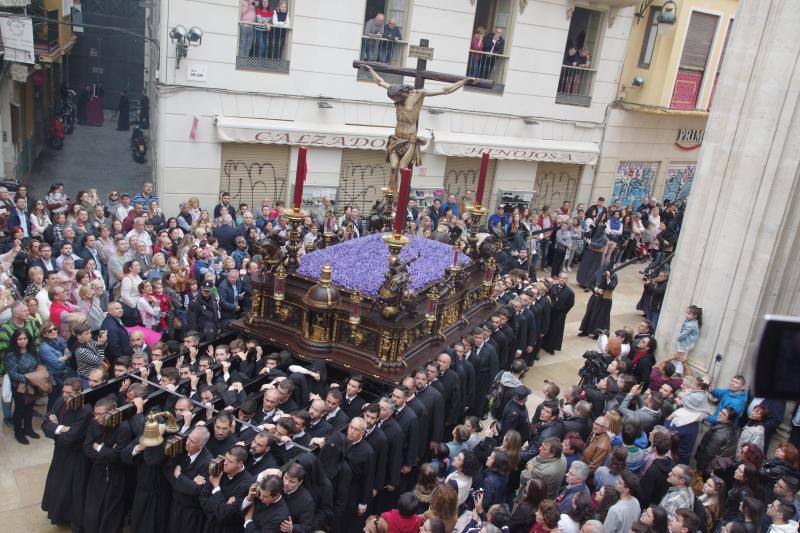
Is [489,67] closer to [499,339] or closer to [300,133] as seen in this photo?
[300,133]

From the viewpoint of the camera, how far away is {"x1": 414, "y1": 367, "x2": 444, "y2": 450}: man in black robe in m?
8.05

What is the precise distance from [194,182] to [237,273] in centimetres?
604

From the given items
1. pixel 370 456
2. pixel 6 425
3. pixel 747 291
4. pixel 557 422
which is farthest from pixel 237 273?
pixel 747 291

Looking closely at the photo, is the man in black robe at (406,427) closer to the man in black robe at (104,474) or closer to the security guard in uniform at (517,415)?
the security guard in uniform at (517,415)

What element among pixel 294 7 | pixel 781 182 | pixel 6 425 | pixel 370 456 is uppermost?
pixel 294 7

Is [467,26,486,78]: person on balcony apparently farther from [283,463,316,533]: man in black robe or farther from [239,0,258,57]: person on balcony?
[283,463,316,533]: man in black robe

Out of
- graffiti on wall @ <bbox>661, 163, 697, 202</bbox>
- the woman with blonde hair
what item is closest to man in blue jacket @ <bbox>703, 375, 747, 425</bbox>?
the woman with blonde hair

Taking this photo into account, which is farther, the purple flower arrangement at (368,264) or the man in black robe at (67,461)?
the purple flower arrangement at (368,264)

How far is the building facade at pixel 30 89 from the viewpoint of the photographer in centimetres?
1502

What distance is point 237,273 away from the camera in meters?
10.4

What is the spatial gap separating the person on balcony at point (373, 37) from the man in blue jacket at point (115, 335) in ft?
33.4

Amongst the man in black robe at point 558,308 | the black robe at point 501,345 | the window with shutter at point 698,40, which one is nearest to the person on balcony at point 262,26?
the man in black robe at point 558,308

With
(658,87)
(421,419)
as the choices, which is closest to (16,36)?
(421,419)

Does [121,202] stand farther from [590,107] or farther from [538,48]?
[590,107]
